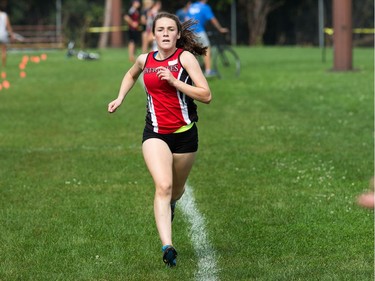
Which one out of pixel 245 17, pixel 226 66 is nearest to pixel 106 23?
pixel 245 17

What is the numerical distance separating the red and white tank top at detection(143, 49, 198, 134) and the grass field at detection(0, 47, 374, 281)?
101 cm

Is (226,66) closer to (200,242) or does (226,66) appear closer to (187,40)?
(200,242)

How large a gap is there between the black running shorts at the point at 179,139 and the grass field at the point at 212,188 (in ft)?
2.67

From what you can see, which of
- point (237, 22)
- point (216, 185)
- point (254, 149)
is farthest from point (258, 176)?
point (237, 22)

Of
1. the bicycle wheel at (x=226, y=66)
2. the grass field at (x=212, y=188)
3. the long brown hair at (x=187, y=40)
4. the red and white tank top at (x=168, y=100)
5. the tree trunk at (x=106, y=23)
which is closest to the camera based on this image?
the grass field at (x=212, y=188)

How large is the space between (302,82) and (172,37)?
15.9 meters

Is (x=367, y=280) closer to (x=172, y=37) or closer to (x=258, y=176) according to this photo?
(x=172, y=37)

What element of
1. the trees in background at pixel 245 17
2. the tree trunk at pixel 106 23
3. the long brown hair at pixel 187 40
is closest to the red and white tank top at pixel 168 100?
the long brown hair at pixel 187 40

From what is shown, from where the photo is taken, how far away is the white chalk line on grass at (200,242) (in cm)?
709

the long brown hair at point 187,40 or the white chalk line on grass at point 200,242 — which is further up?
the long brown hair at point 187,40

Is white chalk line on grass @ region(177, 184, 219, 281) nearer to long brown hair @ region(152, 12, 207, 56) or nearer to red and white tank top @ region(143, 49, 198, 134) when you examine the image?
red and white tank top @ region(143, 49, 198, 134)

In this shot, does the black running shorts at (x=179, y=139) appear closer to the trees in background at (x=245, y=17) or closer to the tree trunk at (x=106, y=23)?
the trees in background at (x=245, y=17)

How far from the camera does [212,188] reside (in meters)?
10.7

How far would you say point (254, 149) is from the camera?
13.6m
